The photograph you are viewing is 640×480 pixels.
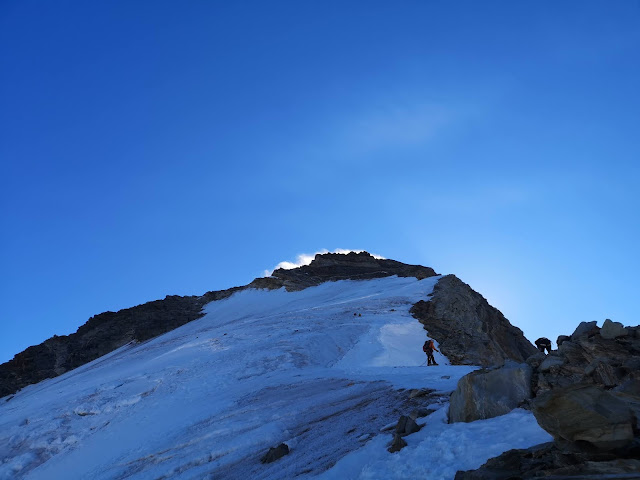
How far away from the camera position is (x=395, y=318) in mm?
33219

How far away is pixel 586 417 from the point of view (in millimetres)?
6453

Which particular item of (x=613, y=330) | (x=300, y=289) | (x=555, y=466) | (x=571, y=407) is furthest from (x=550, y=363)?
(x=300, y=289)

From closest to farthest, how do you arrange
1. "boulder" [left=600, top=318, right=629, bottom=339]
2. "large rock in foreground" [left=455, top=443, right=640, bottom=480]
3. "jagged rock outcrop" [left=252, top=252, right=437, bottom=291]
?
"large rock in foreground" [left=455, top=443, right=640, bottom=480] → "boulder" [left=600, top=318, right=629, bottom=339] → "jagged rock outcrop" [left=252, top=252, right=437, bottom=291]

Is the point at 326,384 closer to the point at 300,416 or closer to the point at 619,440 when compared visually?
the point at 300,416

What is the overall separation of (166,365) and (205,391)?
6395 mm

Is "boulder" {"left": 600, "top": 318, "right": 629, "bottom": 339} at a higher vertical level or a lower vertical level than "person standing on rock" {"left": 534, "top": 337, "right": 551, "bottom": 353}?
higher

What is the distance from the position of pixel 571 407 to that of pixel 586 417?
20 centimetres

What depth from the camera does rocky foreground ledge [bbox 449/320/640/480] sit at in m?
6.20

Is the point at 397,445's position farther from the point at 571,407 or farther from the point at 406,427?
the point at 571,407

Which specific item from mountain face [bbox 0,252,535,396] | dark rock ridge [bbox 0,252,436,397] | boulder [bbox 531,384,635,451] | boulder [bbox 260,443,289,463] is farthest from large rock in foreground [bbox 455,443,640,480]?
dark rock ridge [bbox 0,252,436,397]

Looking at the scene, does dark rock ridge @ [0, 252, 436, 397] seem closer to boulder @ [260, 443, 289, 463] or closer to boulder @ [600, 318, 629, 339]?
boulder @ [260, 443, 289, 463]

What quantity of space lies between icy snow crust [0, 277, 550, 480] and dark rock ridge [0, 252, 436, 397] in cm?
1923

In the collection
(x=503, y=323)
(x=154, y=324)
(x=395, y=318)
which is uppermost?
(x=154, y=324)

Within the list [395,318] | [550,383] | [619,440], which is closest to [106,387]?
[395,318]
